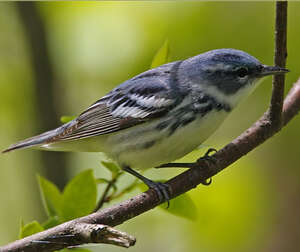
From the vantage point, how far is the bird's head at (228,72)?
2.56 m

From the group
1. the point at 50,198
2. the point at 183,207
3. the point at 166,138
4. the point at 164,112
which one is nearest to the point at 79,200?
the point at 50,198

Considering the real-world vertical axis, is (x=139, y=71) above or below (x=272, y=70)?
below

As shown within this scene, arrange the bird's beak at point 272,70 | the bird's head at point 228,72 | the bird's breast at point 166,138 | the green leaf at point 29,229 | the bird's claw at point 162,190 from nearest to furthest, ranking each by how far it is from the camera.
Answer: the green leaf at point 29,229 < the bird's claw at point 162,190 < the bird's beak at point 272,70 < the bird's breast at point 166,138 < the bird's head at point 228,72

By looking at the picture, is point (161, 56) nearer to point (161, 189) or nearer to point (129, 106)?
point (129, 106)

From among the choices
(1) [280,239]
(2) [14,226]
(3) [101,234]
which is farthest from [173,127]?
(2) [14,226]

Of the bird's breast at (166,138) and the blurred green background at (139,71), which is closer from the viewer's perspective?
the bird's breast at (166,138)

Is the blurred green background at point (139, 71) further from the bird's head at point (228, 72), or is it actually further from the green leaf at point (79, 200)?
the green leaf at point (79, 200)

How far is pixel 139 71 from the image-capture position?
308 centimetres

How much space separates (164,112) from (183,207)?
1.90 feet

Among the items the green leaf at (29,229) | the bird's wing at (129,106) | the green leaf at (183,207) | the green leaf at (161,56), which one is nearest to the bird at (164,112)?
the bird's wing at (129,106)

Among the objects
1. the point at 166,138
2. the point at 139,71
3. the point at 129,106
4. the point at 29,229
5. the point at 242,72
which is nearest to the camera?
the point at 29,229

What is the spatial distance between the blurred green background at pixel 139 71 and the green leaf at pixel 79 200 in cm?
93

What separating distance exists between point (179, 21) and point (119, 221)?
1663 millimetres

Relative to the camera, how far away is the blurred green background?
10.1 feet
